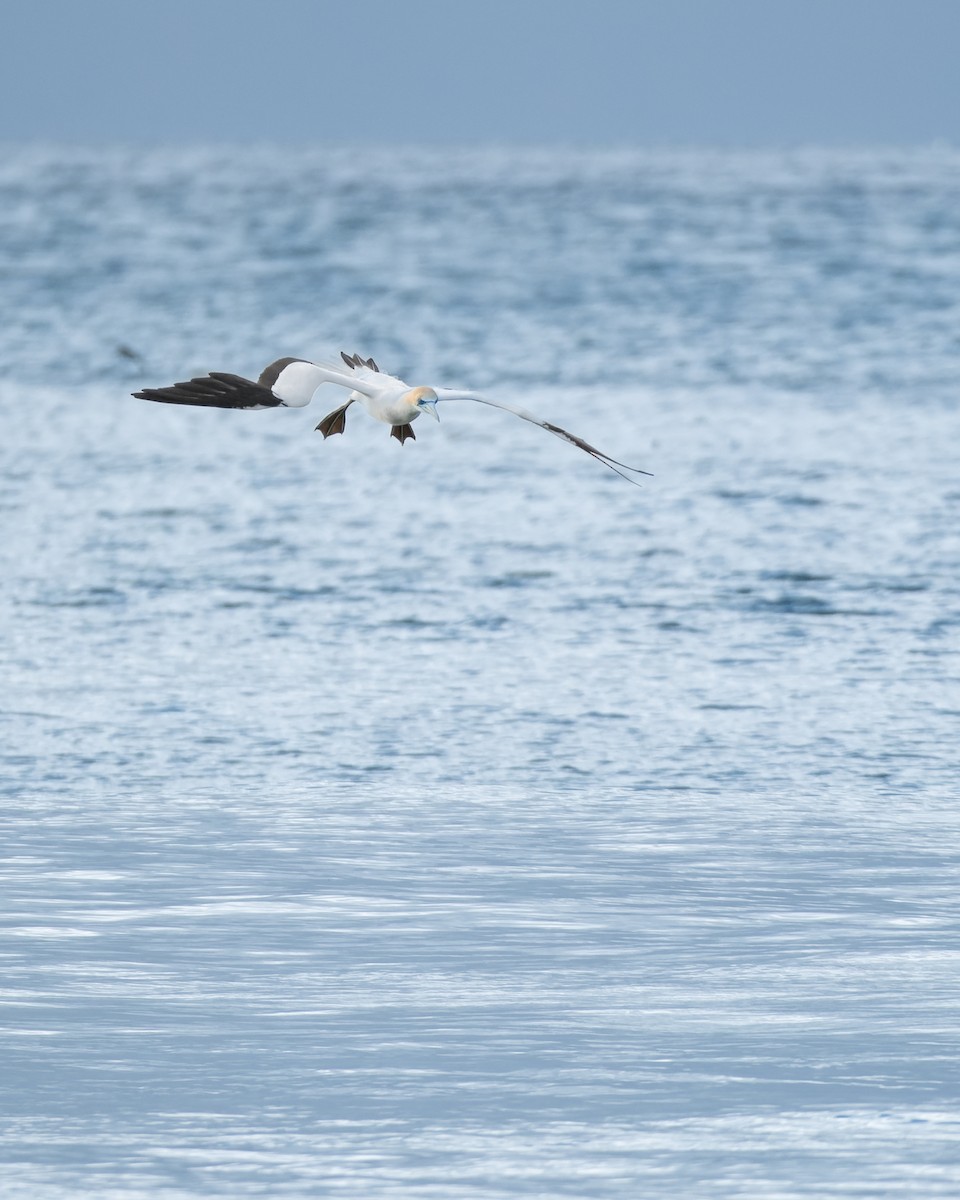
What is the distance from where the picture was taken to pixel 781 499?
69.0 ft

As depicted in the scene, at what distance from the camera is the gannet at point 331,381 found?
8.38m

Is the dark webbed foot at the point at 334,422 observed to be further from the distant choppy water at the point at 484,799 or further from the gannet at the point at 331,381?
the distant choppy water at the point at 484,799

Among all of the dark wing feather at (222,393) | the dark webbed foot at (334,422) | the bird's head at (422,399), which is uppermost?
the dark webbed foot at (334,422)

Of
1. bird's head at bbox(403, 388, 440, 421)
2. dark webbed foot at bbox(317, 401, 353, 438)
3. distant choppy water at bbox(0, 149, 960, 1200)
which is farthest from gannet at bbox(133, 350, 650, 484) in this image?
distant choppy water at bbox(0, 149, 960, 1200)

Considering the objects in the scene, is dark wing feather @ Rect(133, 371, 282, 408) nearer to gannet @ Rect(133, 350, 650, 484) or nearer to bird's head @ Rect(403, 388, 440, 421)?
gannet @ Rect(133, 350, 650, 484)

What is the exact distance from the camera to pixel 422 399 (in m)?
8.99

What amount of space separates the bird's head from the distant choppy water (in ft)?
6.25

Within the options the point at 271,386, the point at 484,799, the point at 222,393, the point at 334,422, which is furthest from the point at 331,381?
the point at 484,799

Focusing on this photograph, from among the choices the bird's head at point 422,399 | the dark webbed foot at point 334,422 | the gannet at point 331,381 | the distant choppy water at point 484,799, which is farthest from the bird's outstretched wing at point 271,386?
the distant choppy water at point 484,799

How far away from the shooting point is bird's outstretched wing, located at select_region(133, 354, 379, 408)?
8117 mm

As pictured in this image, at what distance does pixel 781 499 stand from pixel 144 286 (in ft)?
101

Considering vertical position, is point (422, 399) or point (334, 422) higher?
point (334, 422)

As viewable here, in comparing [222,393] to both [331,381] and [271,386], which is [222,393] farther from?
[331,381]

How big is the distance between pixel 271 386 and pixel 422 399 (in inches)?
20.9
